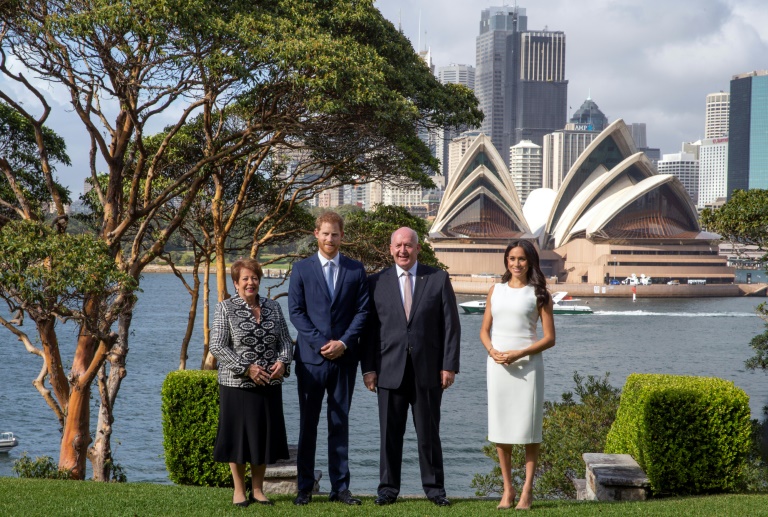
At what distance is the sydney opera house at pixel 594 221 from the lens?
198 feet

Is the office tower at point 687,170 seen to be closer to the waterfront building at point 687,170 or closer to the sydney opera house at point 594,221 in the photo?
the waterfront building at point 687,170

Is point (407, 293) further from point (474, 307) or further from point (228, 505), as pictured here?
point (474, 307)

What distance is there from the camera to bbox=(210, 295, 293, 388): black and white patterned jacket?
14.4 ft

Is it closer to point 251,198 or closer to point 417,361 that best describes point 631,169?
point 251,198

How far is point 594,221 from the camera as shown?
62.0 metres

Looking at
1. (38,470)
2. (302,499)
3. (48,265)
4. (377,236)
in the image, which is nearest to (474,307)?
(377,236)

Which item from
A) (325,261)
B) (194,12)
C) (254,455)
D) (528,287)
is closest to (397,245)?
(325,261)

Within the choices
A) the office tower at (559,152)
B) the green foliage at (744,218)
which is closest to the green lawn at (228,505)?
the green foliage at (744,218)

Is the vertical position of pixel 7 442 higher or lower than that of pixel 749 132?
lower

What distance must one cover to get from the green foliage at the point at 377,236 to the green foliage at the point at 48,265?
18.0ft

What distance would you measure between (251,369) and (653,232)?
2402 inches

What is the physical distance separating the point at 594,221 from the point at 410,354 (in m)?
59.6

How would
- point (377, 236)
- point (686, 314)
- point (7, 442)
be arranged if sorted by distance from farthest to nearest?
point (686, 314) → point (7, 442) → point (377, 236)

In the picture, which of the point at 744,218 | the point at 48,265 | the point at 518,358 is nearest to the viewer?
the point at 518,358
